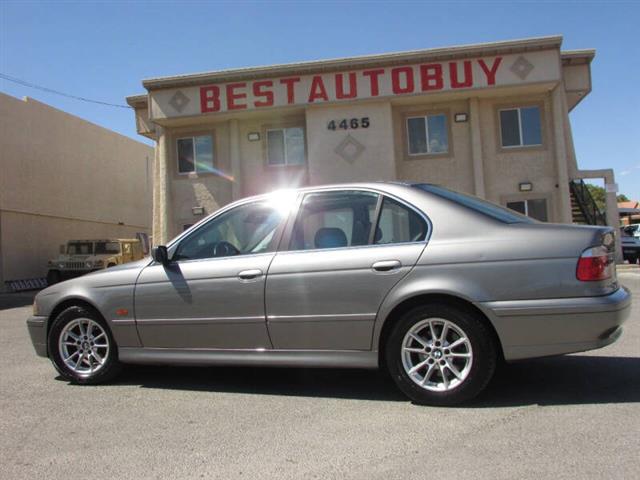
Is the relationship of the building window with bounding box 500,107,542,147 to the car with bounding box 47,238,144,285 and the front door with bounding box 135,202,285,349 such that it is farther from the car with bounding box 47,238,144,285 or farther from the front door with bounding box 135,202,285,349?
the front door with bounding box 135,202,285,349

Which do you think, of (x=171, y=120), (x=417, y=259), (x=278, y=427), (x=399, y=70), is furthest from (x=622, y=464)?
(x=171, y=120)

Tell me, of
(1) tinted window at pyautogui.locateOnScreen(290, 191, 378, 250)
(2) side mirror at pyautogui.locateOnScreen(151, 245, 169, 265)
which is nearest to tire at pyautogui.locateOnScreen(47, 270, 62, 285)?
(2) side mirror at pyautogui.locateOnScreen(151, 245, 169, 265)

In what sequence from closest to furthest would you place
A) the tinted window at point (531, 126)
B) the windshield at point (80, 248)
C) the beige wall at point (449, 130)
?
the beige wall at point (449, 130) < the tinted window at point (531, 126) < the windshield at point (80, 248)

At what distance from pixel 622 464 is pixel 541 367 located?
7.09 ft

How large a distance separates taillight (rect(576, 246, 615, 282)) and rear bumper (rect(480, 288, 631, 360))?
0.13m

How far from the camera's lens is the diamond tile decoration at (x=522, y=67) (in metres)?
17.0

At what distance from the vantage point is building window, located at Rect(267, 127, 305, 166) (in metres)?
19.0

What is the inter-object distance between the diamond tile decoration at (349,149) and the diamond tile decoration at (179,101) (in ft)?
16.3

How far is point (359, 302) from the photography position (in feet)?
13.9

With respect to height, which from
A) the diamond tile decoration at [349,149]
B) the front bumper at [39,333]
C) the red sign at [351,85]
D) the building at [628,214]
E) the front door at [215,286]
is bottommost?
the front bumper at [39,333]

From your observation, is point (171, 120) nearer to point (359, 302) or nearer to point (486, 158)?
point (486, 158)

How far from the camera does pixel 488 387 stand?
456 centimetres

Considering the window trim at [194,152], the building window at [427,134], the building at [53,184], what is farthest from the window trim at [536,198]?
the building at [53,184]

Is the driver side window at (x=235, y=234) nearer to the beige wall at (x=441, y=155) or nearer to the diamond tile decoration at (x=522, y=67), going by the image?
the beige wall at (x=441, y=155)
